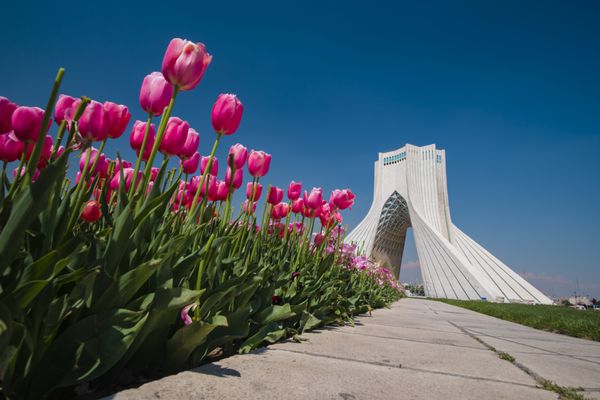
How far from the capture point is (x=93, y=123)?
740 mm

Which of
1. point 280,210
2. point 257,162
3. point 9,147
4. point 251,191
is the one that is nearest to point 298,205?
point 280,210

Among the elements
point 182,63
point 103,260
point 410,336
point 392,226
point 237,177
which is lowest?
point 410,336

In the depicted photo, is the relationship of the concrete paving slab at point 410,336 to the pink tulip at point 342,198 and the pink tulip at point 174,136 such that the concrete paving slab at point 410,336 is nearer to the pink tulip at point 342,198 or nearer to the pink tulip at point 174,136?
the pink tulip at point 342,198

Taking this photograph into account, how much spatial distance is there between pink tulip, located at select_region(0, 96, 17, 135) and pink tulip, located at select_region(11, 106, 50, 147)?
28mm

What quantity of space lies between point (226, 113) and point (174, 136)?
14 centimetres

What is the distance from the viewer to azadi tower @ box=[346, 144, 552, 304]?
18.2 m

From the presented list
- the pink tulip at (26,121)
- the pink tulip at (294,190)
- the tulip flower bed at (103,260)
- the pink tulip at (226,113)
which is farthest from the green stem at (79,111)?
the pink tulip at (294,190)

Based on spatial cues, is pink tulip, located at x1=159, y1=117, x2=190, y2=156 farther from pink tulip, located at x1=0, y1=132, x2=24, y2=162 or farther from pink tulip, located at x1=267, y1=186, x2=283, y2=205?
pink tulip, located at x1=267, y1=186, x2=283, y2=205

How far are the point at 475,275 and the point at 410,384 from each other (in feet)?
62.0

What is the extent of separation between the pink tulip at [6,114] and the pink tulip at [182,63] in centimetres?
29

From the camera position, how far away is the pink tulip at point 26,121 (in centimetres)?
67

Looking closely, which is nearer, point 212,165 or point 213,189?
point 212,165

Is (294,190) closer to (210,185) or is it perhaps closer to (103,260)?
(210,185)

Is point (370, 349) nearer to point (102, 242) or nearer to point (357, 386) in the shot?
point (357, 386)
